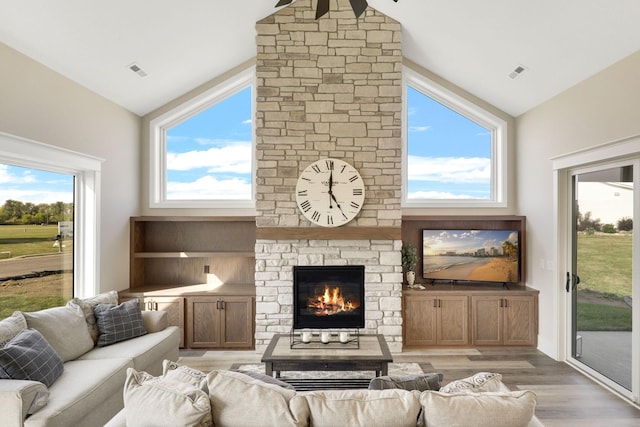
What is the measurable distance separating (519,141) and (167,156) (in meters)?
4.75

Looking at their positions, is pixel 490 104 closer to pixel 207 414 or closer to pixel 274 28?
pixel 274 28

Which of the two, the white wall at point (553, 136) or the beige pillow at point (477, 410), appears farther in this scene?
the white wall at point (553, 136)

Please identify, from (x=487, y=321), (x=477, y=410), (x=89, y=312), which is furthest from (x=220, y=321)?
(x=477, y=410)

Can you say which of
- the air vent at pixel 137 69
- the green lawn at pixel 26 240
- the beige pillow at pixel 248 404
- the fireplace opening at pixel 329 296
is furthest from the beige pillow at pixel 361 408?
the air vent at pixel 137 69

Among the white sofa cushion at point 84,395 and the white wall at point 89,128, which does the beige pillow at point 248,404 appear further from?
the white wall at point 89,128

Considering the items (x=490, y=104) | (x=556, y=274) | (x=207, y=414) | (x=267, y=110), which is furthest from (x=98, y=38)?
(x=556, y=274)

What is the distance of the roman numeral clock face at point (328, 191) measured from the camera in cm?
486

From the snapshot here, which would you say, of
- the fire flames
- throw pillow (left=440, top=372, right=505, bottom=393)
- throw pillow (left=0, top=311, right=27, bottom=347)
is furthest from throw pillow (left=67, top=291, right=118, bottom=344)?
throw pillow (left=440, top=372, right=505, bottom=393)

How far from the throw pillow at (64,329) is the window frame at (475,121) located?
3946mm

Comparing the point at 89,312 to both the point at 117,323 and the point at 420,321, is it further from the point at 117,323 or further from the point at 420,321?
the point at 420,321

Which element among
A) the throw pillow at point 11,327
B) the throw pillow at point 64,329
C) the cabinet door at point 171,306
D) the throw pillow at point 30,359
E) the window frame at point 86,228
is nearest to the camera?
the throw pillow at point 30,359

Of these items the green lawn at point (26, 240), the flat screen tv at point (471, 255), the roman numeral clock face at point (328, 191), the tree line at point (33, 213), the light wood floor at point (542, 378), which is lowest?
the light wood floor at point (542, 378)

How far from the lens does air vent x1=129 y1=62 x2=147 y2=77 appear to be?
4500 mm

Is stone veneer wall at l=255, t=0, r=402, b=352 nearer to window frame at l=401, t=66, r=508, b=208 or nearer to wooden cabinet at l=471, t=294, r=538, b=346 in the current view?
window frame at l=401, t=66, r=508, b=208
